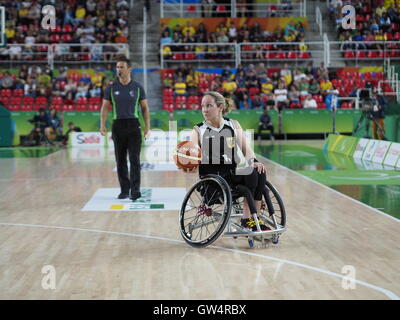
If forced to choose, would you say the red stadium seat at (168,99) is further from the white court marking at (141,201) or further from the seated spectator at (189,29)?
the white court marking at (141,201)

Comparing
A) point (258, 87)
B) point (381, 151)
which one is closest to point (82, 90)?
point (258, 87)

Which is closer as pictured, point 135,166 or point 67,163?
point 135,166

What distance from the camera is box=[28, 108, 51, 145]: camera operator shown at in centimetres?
2312

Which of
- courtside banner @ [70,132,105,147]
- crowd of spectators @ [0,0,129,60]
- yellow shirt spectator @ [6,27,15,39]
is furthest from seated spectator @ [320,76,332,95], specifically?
yellow shirt spectator @ [6,27,15,39]

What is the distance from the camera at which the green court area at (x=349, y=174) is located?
906cm

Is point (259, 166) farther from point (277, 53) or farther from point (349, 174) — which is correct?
point (277, 53)

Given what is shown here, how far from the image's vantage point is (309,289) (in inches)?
171

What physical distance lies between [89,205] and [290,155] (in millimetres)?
9633

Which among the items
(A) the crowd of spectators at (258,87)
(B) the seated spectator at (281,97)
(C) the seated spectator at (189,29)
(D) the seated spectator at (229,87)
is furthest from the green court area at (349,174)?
(C) the seated spectator at (189,29)

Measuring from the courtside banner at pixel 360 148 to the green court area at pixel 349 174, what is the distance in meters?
0.27

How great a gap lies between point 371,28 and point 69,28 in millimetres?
13246
